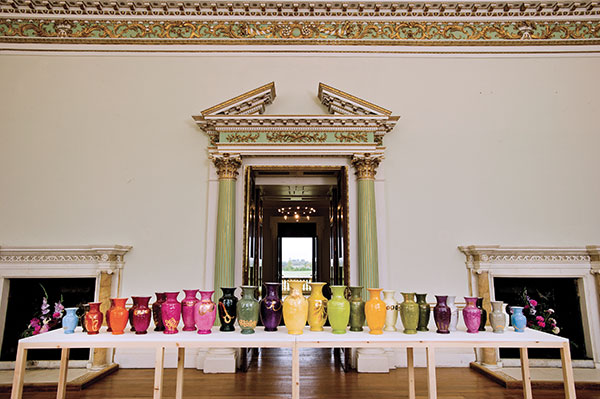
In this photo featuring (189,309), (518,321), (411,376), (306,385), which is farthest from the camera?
(306,385)

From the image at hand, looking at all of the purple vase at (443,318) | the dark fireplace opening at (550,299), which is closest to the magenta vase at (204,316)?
the purple vase at (443,318)

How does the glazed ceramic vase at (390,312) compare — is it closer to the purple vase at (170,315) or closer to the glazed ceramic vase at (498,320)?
the glazed ceramic vase at (498,320)

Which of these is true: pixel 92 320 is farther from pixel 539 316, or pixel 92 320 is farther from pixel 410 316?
pixel 539 316

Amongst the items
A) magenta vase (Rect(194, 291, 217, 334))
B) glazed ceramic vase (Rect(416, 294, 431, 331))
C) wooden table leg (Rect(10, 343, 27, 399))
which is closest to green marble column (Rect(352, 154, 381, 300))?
glazed ceramic vase (Rect(416, 294, 431, 331))

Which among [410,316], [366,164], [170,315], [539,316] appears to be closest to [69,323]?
[170,315]

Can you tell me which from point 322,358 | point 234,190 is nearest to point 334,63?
point 234,190

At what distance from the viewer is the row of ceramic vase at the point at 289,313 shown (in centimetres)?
281

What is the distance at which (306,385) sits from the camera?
3.80 m

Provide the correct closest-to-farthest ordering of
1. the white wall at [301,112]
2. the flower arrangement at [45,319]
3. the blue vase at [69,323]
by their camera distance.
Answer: the blue vase at [69,323], the flower arrangement at [45,319], the white wall at [301,112]

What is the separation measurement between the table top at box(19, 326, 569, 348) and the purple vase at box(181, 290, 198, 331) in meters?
0.18

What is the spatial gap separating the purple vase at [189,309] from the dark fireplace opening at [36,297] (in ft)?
8.45

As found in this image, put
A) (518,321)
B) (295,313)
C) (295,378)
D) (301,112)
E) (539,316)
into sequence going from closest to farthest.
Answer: (295,378)
(295,313)
(518,321)
(539,316)
(301,112)

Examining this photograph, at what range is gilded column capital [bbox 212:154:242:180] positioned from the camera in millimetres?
4992

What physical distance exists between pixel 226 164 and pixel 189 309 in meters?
2.45
